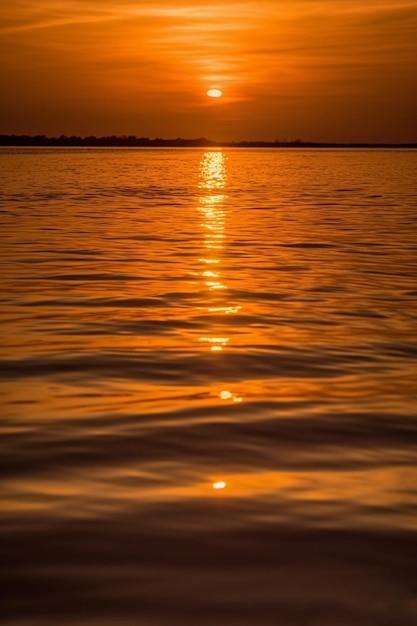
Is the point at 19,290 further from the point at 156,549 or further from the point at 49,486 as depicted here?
the point at 156,549

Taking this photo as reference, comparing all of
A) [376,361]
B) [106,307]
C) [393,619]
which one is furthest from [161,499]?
[106,307]

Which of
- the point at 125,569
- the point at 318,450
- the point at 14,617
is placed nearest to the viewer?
the point at 14,617

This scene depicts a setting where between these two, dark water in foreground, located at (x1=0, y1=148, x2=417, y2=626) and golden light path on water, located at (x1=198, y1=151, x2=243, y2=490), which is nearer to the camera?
dark water in foreground, located at (x1=0, y1=148, x2=417, y2=626)

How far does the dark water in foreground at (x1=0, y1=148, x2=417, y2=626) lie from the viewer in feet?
14.7

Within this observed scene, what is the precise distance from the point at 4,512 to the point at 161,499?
873 millimetres

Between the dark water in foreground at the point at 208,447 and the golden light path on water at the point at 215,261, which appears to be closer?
the dark water in foreground at the point at 208,447

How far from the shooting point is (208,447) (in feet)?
22.1

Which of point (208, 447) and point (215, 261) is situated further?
point (215, 261)

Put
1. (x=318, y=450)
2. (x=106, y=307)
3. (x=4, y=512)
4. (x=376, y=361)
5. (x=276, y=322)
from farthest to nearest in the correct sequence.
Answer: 1. (x=106, y=307)
2. (x=276, y=322)
3. (x=376, y=361)
4. (x=318, y=450)
5. (x=4, y=512)

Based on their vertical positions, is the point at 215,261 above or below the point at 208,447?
below

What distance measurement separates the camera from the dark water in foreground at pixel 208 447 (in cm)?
449

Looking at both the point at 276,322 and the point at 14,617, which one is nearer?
the point at 14,617

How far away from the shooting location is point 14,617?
4.17m

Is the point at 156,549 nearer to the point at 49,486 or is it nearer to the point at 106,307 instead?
the point at 49,486
